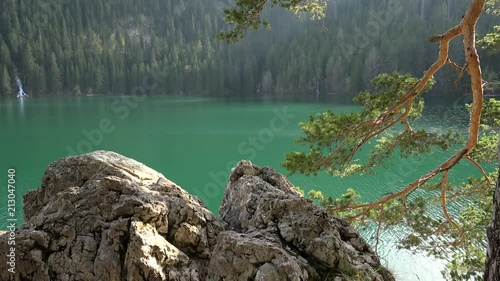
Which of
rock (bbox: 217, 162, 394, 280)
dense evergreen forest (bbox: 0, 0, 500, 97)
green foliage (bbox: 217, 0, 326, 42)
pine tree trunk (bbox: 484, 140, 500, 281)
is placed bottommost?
rock (bbox: 217, 162, 394, 280)

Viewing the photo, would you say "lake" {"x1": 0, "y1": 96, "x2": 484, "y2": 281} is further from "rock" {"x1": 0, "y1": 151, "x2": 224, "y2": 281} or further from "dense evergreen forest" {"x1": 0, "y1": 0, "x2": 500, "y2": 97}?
"dense evergreen forest" {"x1": 0, "y1": 0, "x2": 500, "y2": 97}

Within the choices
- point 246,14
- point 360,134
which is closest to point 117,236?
point 246,14

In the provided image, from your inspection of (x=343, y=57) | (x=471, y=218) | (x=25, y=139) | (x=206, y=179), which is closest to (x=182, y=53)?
(x=343, y=57)

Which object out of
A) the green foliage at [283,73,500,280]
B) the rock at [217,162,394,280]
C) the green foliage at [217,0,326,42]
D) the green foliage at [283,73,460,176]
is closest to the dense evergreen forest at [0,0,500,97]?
the green foliage at [283,73,500,280]

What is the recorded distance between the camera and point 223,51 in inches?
4382

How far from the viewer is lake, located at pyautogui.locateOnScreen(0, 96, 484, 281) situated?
18156 millimetres

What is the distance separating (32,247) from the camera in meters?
3.29

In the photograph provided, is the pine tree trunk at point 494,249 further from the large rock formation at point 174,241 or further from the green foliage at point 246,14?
the green foliage at point 246,14

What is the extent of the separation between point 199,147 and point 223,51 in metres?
85.7

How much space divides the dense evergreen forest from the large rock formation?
59997 mm

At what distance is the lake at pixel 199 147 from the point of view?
1816 cm

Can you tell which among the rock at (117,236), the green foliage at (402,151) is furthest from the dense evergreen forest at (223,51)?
the rock at (117,236)

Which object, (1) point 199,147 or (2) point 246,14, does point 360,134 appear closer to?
(2) point 246,14

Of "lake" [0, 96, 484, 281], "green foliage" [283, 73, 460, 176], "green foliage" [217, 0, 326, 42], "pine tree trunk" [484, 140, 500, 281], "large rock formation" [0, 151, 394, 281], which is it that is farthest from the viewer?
"lake" [0, 96, 484, 281]
